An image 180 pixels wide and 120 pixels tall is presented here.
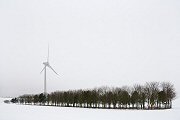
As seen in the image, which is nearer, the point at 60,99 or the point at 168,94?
the point at 168,94

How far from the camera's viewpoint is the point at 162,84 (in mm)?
124750

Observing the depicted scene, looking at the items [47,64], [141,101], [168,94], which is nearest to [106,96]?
[141,101]

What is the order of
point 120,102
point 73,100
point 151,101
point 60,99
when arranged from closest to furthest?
point 151,101 → point 120,102 → point 73,100 → point 60,99

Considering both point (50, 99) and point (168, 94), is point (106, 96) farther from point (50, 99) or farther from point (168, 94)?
point (50, 99)

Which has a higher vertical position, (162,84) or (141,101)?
(162,84)

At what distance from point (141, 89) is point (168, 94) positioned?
15.9m

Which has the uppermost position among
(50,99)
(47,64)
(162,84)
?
(47,64)

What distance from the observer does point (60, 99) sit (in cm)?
14688

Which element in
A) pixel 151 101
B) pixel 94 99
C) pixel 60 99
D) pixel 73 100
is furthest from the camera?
pixel 60 99

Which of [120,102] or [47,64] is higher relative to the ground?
[47,64]

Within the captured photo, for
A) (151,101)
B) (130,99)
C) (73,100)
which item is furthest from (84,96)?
(151,101)

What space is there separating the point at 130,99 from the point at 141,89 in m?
14.3

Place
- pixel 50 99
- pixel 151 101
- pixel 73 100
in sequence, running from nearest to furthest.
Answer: pixel 151 101
pixel 73 100
pixel 50 99

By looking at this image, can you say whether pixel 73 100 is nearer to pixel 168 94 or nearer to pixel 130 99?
pixel 130 99
